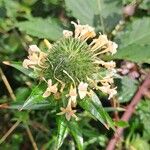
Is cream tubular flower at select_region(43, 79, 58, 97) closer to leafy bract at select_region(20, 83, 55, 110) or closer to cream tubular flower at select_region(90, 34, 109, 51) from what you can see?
leafy bract at select_region(20, 83, 55, 110)

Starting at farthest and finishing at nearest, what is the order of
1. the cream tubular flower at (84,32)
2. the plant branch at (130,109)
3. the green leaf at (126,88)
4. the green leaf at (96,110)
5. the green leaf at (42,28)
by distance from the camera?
the green leaf at (126,88) < the plant branch at (130,109) < the green leaf at (42,28) < the cream tubular flower at (84,32) < the green leaf at (96,110)

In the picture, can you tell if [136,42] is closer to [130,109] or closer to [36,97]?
[130,109]

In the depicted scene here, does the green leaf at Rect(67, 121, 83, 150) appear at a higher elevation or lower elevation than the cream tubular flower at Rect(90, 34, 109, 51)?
lower

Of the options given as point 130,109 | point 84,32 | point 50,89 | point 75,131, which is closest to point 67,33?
point 84,32

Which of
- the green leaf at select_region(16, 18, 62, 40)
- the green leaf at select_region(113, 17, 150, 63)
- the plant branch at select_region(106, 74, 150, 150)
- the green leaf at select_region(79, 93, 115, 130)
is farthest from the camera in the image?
the plant branch at select_region(106, 74, 150, 150)

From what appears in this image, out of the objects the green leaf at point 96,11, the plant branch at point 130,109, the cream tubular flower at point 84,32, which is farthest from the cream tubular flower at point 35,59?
the plant branch at point 130,109

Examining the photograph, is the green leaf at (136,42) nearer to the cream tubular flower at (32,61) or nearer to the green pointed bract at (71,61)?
the green pointed bract at (71,61)

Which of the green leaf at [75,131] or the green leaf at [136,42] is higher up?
the green leaf at [136,42]

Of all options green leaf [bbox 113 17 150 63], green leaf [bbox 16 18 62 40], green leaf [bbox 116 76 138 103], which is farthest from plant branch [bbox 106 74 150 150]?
green leaf [bbox 16 18 62 40]
